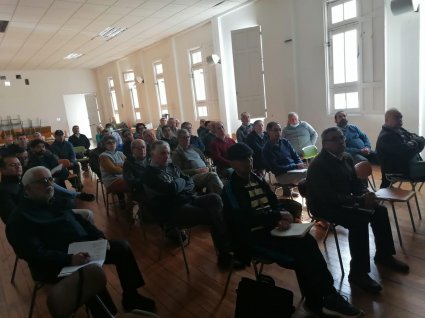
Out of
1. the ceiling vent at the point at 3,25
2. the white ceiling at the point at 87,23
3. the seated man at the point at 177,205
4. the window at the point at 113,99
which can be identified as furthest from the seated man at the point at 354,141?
the window at the point at 113,99

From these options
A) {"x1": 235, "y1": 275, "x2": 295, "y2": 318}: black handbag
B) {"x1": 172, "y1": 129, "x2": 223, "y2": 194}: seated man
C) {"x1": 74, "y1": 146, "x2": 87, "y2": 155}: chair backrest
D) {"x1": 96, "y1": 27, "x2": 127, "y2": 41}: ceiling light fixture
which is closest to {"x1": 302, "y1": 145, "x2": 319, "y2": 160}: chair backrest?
{"x1": 172, "y1": 129, "x2": 223, "y2": 194}: seated man

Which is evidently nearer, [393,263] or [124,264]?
[124,264]

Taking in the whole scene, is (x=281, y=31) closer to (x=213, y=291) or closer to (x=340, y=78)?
(x=340, y=78)

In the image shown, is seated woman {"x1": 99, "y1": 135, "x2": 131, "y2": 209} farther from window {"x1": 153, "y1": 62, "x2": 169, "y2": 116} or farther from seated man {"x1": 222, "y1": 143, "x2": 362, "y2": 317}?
window {"x1": 153, "y1": 62, "x2": 169, "y2": 116}

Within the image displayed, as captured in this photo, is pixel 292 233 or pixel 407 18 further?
pixel 407 18

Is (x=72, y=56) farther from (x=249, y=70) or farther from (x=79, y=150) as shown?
(x=249, y=70)

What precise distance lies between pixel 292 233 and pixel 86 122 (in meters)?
15.5

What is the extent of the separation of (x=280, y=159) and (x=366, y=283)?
1861mm

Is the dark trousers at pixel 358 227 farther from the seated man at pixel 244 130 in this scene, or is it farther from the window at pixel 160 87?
the window at pixel 160 87

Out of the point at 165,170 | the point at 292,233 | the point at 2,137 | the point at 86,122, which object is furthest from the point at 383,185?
the point at 86,122

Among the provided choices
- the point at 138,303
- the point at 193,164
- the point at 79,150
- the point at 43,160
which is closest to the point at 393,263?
the point at 138,303

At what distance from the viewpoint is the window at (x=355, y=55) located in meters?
4.91

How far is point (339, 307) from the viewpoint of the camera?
1932mm

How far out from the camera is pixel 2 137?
37.1 ft
